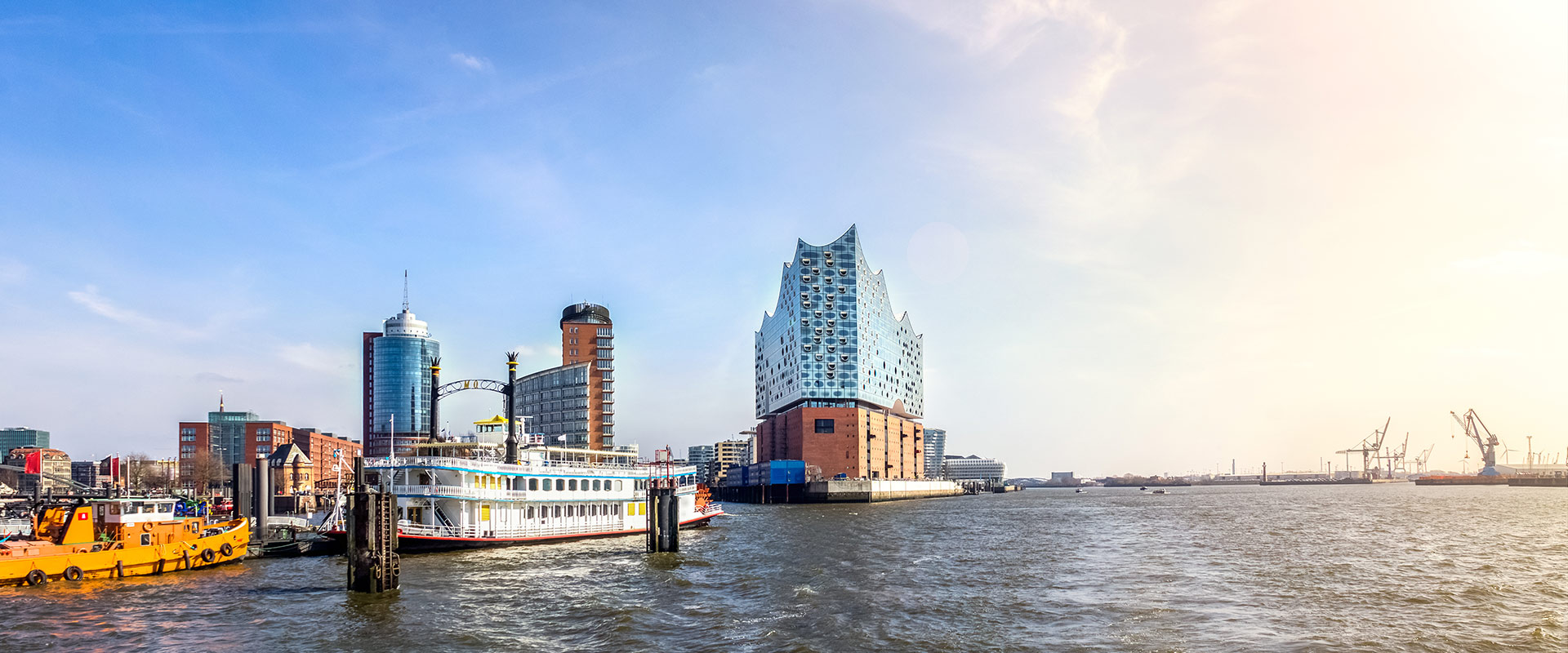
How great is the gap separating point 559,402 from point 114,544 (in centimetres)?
11894

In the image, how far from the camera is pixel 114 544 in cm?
4347

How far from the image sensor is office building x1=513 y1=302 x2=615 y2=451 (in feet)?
523

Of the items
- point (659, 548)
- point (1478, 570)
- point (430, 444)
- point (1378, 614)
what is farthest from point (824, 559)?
point (1478, 570)

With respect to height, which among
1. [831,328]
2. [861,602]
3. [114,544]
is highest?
[831,328]

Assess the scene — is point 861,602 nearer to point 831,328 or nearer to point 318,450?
point 831,328

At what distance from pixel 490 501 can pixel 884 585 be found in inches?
1013

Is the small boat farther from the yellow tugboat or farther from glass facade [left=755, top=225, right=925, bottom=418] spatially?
glass facade [left=755, top=225, right=925, bottom=418]

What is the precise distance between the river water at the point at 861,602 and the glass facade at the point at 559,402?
100 meters

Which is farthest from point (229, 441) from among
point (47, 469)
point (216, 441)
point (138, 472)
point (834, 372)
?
point (834, 372)

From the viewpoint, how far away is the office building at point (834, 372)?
17075 cm

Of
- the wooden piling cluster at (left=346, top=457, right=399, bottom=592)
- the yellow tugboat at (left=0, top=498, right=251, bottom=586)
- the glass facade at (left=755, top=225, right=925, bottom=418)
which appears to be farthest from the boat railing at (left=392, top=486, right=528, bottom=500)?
the glass facade at (left=755, top=225, right=925, bottom=418)

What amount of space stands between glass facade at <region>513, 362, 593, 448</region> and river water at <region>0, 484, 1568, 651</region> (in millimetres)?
100375

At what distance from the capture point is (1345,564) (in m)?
49.7

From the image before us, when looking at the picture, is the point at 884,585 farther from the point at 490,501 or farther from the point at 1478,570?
the point at 1478,570
